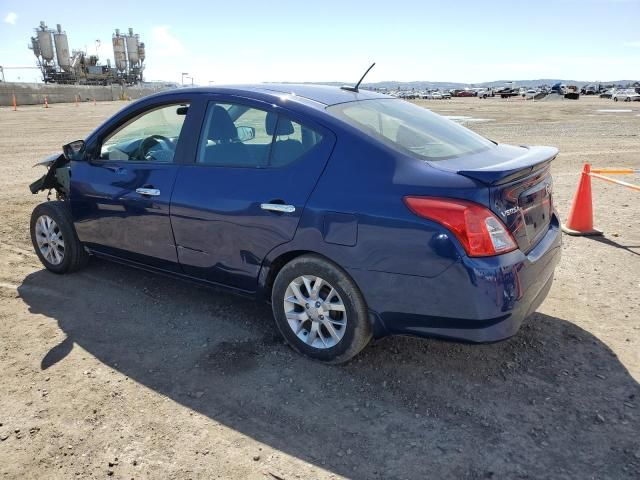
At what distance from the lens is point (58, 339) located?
3.70 metres

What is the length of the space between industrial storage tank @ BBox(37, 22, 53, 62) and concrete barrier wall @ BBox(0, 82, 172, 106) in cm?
2640

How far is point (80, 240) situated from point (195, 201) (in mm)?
1699

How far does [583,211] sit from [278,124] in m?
4.32

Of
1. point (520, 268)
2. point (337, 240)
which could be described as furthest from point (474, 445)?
point (337, 240)

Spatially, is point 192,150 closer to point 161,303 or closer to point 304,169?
point 304,169

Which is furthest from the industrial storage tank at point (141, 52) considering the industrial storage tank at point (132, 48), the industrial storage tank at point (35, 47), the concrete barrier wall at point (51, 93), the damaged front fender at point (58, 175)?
the damaged front fender at point (58, 175)

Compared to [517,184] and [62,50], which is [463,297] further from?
[62,50]

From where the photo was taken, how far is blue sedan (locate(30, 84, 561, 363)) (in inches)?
109

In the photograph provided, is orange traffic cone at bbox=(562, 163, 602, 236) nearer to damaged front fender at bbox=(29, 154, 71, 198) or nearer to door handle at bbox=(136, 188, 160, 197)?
door handle at bbox=(136, 188, 160, 197)

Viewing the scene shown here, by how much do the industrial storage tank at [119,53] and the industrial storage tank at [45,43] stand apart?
10175 millimetres

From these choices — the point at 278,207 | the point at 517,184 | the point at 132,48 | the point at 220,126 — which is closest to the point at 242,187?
the point at 278,207

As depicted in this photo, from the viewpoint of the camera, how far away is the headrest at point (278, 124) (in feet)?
11.0

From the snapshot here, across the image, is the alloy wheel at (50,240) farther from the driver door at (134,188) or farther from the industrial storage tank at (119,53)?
the industrial storage tank at (119,53)

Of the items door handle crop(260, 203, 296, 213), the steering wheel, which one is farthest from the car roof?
door handle crop(260, 203, 296, 213)
